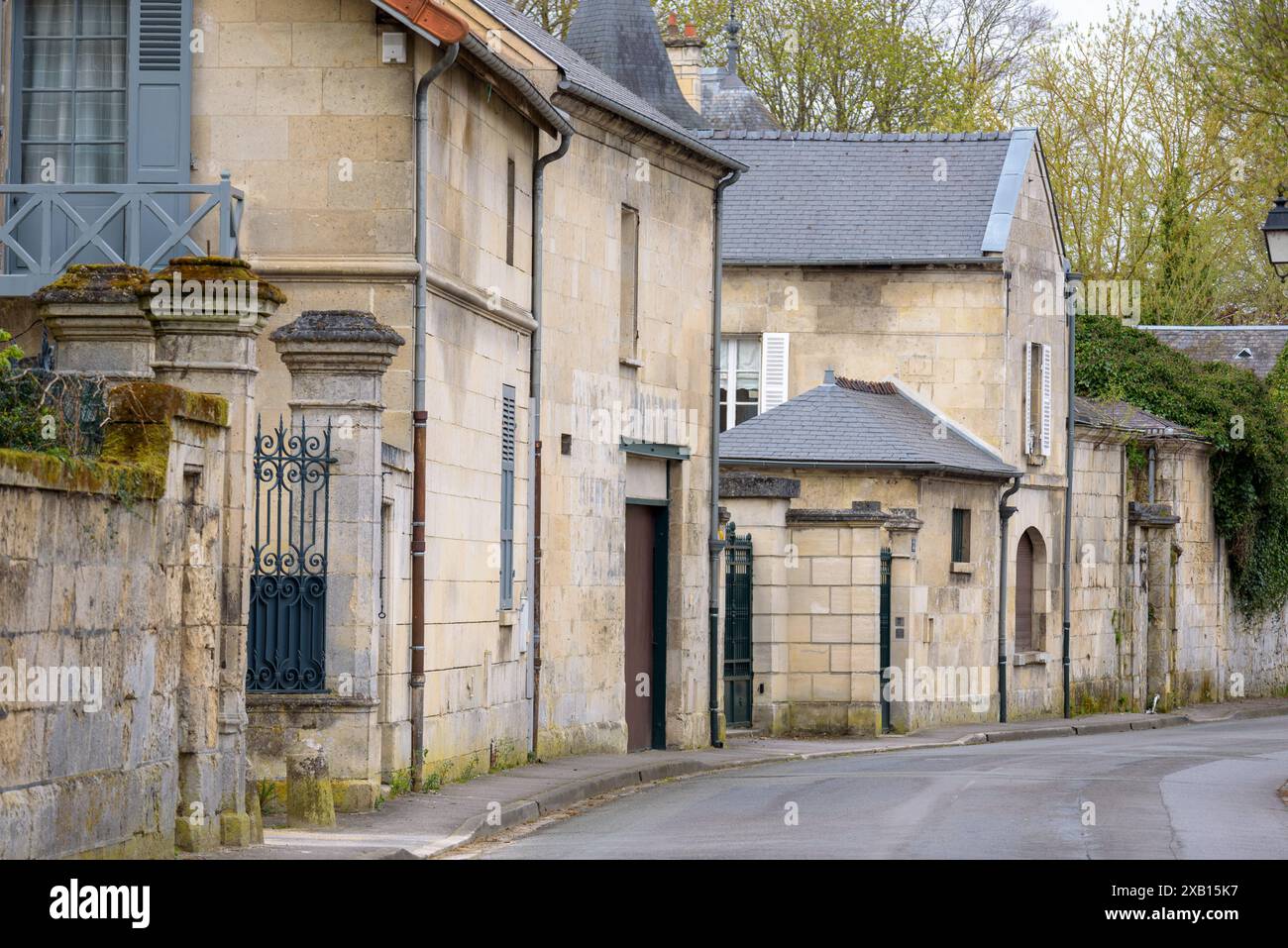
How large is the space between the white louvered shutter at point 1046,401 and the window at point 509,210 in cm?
1539

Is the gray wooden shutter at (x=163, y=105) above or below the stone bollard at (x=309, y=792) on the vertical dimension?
above

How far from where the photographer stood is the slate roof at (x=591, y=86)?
67.3ft

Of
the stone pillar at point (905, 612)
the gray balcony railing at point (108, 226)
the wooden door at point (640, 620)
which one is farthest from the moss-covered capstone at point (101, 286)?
the stone pillar at point (905, 612)

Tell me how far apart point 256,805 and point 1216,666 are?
29805 millimetres

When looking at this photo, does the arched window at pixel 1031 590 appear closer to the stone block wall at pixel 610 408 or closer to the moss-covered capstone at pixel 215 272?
the stone block wall at pixel 610 408

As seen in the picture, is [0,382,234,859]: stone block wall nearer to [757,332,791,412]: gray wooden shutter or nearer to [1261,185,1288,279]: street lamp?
[1261,185,1288,279]: street lamp

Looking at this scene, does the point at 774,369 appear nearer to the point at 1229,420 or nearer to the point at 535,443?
the point at 1229,420

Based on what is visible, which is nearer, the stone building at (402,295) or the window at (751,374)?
the stone building at (402,295)

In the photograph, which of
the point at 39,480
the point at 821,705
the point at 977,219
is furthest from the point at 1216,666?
the point at 39,480

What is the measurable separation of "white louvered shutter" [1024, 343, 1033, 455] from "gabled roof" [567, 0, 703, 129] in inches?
251

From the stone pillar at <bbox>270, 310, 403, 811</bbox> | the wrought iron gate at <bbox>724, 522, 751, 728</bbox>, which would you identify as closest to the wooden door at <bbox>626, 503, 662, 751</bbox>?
the wrought iron gate at <bbox>724, 522, 751, 728</bbox>

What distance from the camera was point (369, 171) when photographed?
16.8 metres

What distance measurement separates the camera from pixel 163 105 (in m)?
17.0

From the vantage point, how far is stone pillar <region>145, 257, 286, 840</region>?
517 inches
